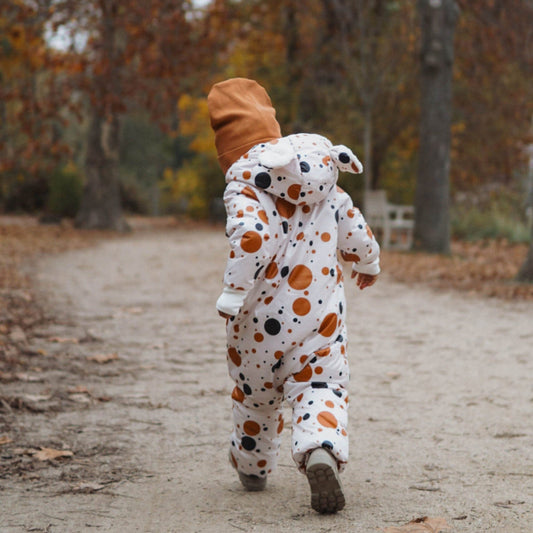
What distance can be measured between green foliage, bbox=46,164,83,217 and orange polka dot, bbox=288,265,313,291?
2276 cm

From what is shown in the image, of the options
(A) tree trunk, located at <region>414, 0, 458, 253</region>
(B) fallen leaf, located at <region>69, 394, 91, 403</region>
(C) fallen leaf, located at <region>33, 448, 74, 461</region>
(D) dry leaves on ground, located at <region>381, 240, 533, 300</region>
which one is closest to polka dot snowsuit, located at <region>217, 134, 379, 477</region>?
(C) fallen leaf, located at <region>33, 448, 74, 461</region>

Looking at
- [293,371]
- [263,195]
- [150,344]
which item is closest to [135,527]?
[293,371]

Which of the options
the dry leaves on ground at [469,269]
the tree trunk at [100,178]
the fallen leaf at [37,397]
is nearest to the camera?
the fallen leaf at [37,397]

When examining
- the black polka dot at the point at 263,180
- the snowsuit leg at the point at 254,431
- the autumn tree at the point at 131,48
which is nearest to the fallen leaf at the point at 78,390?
the snowsuit leg at the point at 254,431

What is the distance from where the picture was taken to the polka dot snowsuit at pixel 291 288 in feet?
8.69

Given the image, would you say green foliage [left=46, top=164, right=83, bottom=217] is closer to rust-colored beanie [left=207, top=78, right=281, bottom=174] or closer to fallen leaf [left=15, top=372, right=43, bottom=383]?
fallen leaf [left=15, top=372, right=43, bottom=383]

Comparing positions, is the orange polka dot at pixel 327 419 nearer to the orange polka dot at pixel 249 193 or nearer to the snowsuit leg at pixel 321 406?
the snowsuit leg at pixel 321 406

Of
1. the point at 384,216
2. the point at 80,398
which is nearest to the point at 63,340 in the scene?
the point at 80,398

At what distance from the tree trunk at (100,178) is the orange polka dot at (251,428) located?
17514mm

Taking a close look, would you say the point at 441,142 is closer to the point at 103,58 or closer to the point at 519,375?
the point at 103,58

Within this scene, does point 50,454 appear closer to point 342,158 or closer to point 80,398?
point 80,398

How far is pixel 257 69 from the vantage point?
22.0 meters

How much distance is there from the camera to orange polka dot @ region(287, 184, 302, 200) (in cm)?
278

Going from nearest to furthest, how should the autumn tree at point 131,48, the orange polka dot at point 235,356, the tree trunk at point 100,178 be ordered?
1. the orange polka dot at point 235,356
2. the autumn tree at point 131,48
3. the tree trunk at point 100,178
